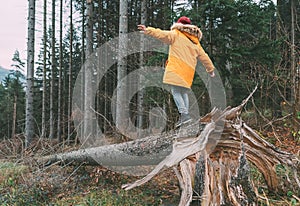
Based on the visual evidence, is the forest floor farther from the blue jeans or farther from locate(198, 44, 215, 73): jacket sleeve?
locate(198, 44, 215, 73): jacket sleeve

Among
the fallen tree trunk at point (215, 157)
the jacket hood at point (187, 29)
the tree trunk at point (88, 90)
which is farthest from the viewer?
the tree trunk at point (88, 90)

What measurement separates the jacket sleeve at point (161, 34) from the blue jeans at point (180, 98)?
2.37ft

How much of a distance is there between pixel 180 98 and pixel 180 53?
2.25ft

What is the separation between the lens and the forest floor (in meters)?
4.35

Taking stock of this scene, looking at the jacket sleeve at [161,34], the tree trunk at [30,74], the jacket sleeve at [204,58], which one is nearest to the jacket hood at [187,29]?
the jacket sleeve at [161,34]

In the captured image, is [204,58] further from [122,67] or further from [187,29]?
[122,67]

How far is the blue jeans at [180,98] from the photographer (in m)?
4.55

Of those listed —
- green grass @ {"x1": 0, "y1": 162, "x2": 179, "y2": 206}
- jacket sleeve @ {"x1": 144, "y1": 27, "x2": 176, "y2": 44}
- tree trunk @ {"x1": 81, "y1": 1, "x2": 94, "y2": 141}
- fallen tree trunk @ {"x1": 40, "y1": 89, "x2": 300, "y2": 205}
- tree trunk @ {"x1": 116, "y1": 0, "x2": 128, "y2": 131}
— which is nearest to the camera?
fallen tree trunk @ {"x1": 40, "y1": 89, "x2": 300, "y2": 205}

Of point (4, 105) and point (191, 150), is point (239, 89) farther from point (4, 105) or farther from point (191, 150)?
point (4, 105)

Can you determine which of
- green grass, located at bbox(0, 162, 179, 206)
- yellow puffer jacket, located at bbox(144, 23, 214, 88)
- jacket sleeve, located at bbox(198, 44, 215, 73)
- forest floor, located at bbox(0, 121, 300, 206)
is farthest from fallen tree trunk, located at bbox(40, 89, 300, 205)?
jacket sleeve, located at bbox(198, 44, 215, 73)

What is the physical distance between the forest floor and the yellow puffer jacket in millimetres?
1715

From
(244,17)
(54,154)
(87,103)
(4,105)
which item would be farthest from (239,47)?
(4,105)

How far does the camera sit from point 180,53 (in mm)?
4625

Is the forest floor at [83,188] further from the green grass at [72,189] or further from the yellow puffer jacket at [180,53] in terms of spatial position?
the yellow puffer jacket at [180,53]
